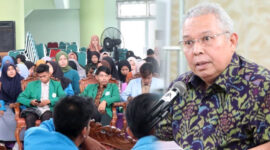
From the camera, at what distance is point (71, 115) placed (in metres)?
1.67

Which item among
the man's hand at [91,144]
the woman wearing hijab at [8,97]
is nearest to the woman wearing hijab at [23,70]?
the woman wearing hijab at [8,97]

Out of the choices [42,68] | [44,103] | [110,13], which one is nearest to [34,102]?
[44,103]

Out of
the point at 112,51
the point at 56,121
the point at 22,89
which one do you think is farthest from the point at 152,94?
the point at 112,51

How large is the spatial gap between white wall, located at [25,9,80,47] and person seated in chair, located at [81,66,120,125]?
9.45 metres

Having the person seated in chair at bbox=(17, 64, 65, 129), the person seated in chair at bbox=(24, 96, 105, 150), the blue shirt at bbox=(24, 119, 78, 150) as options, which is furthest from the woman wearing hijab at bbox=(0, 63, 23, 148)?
the blue shirt at bbox=(24, 119, 78, 150)

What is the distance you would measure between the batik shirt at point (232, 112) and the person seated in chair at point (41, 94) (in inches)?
92.9

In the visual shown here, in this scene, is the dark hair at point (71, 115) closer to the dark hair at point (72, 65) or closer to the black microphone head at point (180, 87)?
the black microphone head at point (180, 87)

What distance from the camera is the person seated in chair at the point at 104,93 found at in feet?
9.56

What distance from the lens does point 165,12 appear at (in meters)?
0.69

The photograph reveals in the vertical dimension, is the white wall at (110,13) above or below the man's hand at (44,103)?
above

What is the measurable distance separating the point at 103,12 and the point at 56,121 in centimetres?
905

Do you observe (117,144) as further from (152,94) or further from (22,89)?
(22,89)

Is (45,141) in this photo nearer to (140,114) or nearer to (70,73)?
(140,114)

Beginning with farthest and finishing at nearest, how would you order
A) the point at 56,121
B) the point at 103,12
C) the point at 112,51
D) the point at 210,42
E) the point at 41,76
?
the point at 103,12 < the point at 112,51 < the point at 41,76 < the point at 56,121 < the point at 210,42
